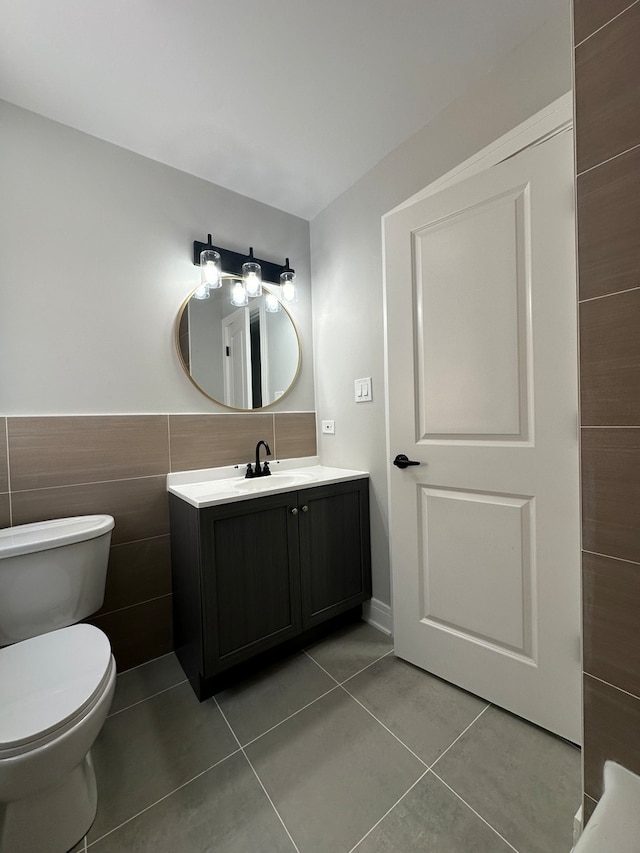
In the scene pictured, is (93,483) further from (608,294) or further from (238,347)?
(608,294)

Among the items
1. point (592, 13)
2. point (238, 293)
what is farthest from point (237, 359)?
point (592, 13)

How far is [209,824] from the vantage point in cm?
97

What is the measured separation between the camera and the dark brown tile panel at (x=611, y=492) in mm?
777

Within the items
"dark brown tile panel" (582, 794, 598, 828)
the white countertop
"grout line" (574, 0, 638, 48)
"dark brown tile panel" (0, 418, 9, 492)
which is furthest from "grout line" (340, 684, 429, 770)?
"grout line" (574, 0, 638, 48)

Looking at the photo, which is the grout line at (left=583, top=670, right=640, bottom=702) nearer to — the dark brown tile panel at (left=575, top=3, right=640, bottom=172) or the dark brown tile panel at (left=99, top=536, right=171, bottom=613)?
the dark brown tile panel at (left=575, top=3, right=640, bottom=172)

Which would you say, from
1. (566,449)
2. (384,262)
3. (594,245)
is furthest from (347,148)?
(566,449)

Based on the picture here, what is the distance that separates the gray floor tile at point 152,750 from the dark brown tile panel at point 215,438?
0.98 metres

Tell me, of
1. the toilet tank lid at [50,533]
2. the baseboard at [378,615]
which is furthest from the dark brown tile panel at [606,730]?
the toilet tank lid at [50,533]

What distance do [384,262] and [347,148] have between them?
631 millimetres

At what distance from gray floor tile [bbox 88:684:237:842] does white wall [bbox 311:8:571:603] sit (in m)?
0.95

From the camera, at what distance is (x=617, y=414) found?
79cm

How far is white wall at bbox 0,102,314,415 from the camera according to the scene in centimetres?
139

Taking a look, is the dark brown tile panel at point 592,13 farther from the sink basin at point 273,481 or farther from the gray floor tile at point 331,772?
the gray floor tile at point 331,772

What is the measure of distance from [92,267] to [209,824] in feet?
6.62
